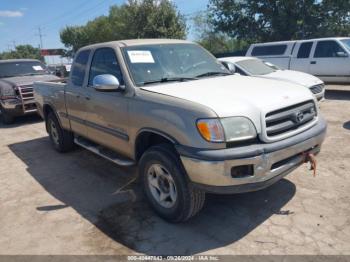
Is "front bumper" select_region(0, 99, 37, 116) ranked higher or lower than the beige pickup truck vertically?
lower

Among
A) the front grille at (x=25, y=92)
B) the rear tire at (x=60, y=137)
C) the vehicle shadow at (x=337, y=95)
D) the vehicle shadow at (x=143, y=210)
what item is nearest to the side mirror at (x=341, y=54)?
the vehicle shadow at (x=337, y=95)

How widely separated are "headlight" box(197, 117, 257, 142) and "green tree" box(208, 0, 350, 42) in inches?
866

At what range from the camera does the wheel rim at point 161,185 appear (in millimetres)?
3457

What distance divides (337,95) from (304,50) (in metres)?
1.98

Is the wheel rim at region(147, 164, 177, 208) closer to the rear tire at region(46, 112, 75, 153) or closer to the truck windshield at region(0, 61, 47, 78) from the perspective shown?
the rear tire at region(46, 112, 75, 153)

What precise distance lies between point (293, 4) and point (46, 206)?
22.5 m

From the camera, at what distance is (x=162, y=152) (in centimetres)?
337

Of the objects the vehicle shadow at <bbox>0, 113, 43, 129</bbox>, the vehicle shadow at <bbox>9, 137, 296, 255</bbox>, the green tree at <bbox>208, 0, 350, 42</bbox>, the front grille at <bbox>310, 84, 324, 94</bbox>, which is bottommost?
the vehicle shadow at <bbox>0, 113, 43, 129</bbox>

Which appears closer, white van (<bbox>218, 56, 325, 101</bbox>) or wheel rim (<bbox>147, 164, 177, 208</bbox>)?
wheel rim (<bbox>147, 164, 177, 208</bbox>)

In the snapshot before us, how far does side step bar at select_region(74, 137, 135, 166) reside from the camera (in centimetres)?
423

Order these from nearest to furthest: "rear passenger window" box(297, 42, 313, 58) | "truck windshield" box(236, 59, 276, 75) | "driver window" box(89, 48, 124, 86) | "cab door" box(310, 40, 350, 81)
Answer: "driver window" box(89, 48, 124, 86) → "truck windshield" box(236, 59, 276, 75) → "cab door" box(310, 40, 350, 81) → "rear passenger window" box(297, 42, 313, 58)

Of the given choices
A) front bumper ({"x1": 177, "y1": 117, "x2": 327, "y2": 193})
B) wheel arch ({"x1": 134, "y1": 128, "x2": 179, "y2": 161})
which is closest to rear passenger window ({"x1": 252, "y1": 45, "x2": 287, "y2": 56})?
wheel arch ({"x1": 134, "y1": 128, "x2": 179, "y2": 161})

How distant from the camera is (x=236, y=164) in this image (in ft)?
9.50

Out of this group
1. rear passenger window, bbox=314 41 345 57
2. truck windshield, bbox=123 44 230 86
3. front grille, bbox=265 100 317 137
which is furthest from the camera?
rear passenger window, bbox=314 41 345 57
